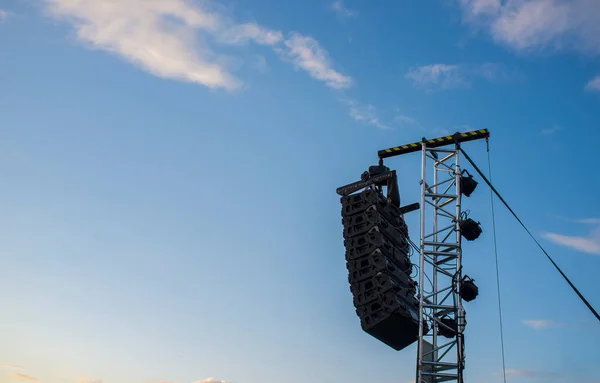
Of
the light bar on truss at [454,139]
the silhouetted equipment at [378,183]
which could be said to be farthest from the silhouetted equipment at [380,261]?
the light bar on truss at [454,139]

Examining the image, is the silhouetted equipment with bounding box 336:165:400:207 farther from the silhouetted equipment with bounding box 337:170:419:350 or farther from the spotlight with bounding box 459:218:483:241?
the spotlight with bounding box 459:218:483:241

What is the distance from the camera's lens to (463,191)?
2112 centimetres

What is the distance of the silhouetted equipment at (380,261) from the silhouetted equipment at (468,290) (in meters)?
1.47

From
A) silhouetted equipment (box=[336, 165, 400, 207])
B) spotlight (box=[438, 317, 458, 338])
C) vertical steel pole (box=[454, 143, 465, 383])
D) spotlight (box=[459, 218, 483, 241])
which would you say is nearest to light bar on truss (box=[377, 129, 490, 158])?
vertical steel pole (box=[454, 143, 465, 383])

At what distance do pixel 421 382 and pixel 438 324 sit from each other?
1.83 metres

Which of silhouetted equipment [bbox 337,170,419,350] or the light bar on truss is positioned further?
the light bar on truss

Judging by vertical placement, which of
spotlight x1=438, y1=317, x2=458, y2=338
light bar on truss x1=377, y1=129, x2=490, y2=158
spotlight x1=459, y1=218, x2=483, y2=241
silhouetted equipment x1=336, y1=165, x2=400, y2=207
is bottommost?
spotlight x1=438, y1=317, x2=458, y2=338

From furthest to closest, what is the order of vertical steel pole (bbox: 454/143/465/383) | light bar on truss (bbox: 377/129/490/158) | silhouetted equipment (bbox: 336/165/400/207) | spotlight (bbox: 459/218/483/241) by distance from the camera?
light bar on truss (bbox: 377/129/490/158) < silhouetted equipment (bbox: 336/165/400/207) < spotlight (bbox: 459/218/483/241) < vertical steel pole (bbox: 454/143/465/383)

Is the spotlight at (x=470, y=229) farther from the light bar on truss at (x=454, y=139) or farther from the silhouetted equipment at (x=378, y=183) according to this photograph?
the light bar on truss at (x=454, y=139)

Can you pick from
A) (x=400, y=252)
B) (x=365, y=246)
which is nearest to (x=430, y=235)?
(x=400, y=252)

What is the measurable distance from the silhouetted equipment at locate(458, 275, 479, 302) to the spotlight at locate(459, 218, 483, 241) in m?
1.47

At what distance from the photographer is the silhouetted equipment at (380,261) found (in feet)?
60.8

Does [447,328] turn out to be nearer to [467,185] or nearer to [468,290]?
[468,290]

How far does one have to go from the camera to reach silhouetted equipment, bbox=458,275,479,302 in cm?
1925
